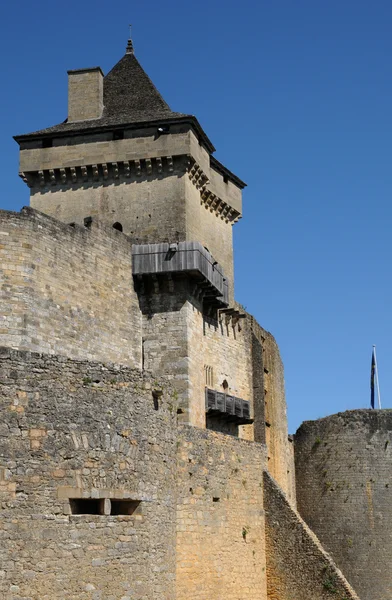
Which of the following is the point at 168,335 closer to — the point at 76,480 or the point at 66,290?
the point at 66,290

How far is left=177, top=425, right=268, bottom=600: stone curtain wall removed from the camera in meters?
19.7

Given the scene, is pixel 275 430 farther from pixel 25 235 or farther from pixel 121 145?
pixel 25 235

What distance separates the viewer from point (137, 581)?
1525 cm

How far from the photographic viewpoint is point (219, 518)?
21.2 meters

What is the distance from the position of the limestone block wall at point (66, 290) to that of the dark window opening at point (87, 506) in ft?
36.1

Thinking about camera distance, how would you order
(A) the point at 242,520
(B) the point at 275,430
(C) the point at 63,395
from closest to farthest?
(C) the point at 63,395, (A) the point at 242,520, (B) the point at 275,430

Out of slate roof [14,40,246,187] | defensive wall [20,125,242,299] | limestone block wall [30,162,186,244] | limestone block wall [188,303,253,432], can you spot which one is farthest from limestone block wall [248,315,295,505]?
slate roof [14,40,246,187]

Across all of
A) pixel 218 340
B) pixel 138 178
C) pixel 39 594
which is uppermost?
pixel 138 178

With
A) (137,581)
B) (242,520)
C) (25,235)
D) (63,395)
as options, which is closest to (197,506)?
(242,520)

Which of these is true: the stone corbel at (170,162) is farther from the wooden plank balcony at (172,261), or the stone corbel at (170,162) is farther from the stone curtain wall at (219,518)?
the stone curtain wall at (219,518)

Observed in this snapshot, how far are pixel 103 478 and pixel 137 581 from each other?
5.67 ft

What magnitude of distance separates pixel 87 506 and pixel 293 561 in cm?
1075

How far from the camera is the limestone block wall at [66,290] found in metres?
25.8

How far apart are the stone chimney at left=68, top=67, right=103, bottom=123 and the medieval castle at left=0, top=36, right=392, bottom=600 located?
2.7 inches
